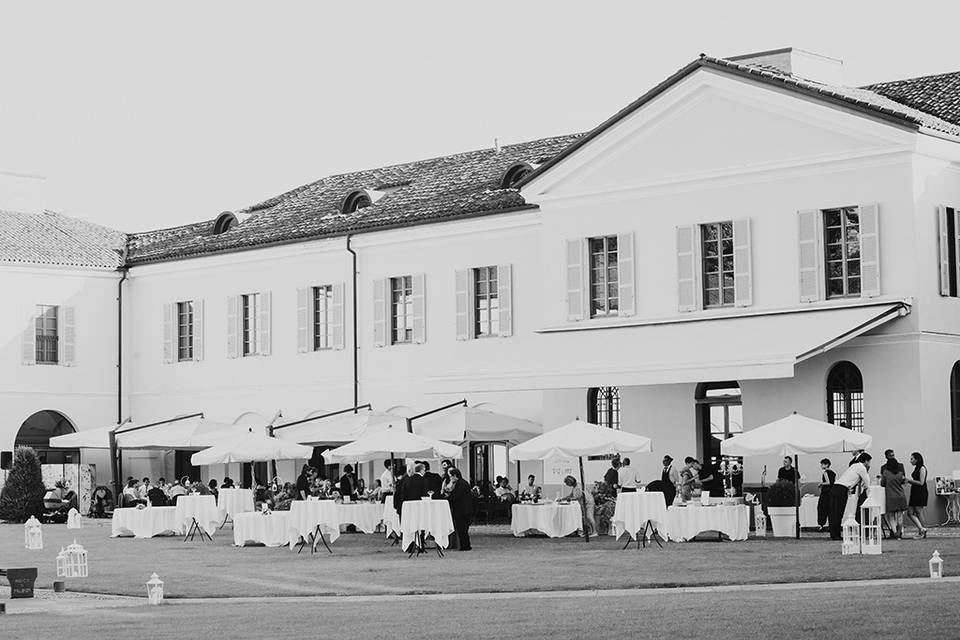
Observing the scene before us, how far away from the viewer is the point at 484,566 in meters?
23.3

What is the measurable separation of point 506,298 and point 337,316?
17.5 ft

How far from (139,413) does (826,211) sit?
855 inches

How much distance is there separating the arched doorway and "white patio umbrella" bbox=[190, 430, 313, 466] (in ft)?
40.2

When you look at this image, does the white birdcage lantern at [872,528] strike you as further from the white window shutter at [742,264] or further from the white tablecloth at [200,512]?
the white tablecloth at [200,512]

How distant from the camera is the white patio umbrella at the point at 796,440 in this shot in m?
26.4

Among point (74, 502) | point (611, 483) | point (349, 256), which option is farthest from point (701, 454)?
point (74, 502)

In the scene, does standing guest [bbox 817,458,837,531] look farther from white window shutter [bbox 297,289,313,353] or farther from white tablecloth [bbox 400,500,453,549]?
→ white window shutter [bbox 297,289,313,353]

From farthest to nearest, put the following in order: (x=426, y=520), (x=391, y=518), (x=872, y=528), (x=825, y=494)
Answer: (x=391, y=518), (x=825, y=494), (x=426, y=520), (x=872, y=528)

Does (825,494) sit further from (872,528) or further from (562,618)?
(562,618)

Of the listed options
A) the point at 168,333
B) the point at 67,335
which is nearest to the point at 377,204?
the point at 168,333

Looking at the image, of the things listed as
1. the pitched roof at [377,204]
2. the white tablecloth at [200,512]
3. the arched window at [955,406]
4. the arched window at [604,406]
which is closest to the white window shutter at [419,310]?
the pitched roof at [377,204]

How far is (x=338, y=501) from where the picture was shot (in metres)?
31.8

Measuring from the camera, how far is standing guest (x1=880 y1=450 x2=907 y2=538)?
2653 centimetres

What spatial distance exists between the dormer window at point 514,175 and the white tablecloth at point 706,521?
12.8m
